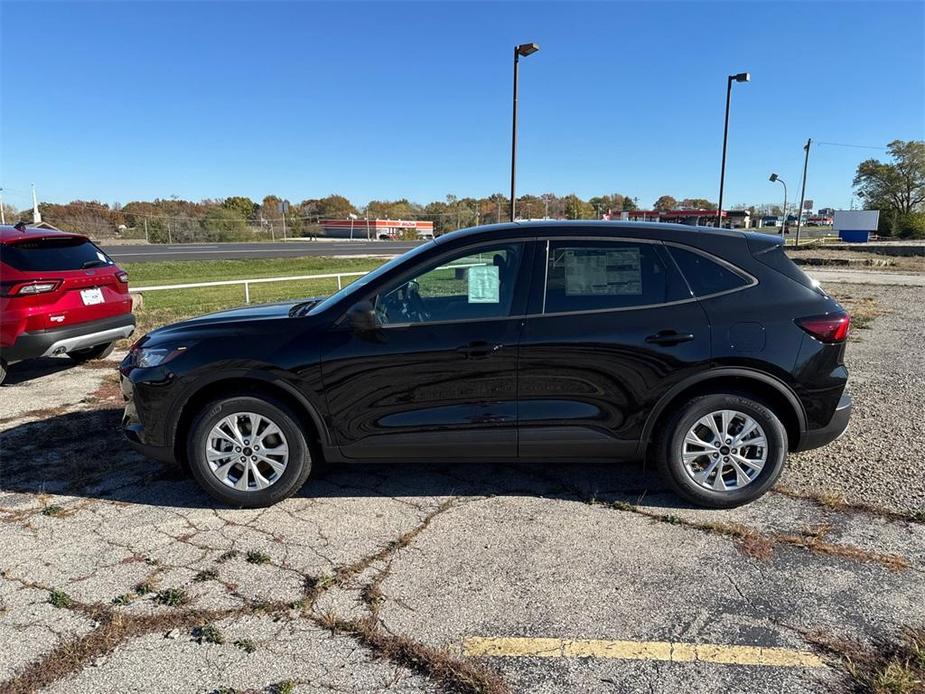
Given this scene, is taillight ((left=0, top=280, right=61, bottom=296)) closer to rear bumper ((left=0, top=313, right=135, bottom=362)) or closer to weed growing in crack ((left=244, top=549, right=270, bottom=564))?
rear bumper ((left=0, top=313, right=135, bottom=362))

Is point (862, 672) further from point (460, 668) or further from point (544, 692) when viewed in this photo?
point (460, 668)

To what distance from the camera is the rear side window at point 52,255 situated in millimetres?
6025

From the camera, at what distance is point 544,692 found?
7.63ft

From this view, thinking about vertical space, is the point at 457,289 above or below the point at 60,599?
above

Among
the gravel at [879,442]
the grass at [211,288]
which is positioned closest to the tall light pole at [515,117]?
the grass at [211,288]

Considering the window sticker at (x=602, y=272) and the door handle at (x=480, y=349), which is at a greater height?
the window sticker at (x=602, y=272)

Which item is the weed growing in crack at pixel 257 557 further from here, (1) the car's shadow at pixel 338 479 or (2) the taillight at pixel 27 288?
(2) the taillight at pixel 27 288

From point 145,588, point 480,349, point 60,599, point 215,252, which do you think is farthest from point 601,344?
point 215,252

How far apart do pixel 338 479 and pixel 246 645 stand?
176 cm

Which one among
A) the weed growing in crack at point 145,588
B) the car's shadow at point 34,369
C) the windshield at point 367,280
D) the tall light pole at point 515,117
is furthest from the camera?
the tall light pole at point 515,117

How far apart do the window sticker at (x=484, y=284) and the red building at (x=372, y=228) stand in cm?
6233

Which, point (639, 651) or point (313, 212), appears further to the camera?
point (313, 212)

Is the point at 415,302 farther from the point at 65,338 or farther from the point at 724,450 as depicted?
the point at 65,338

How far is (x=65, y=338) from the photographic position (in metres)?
6.30
